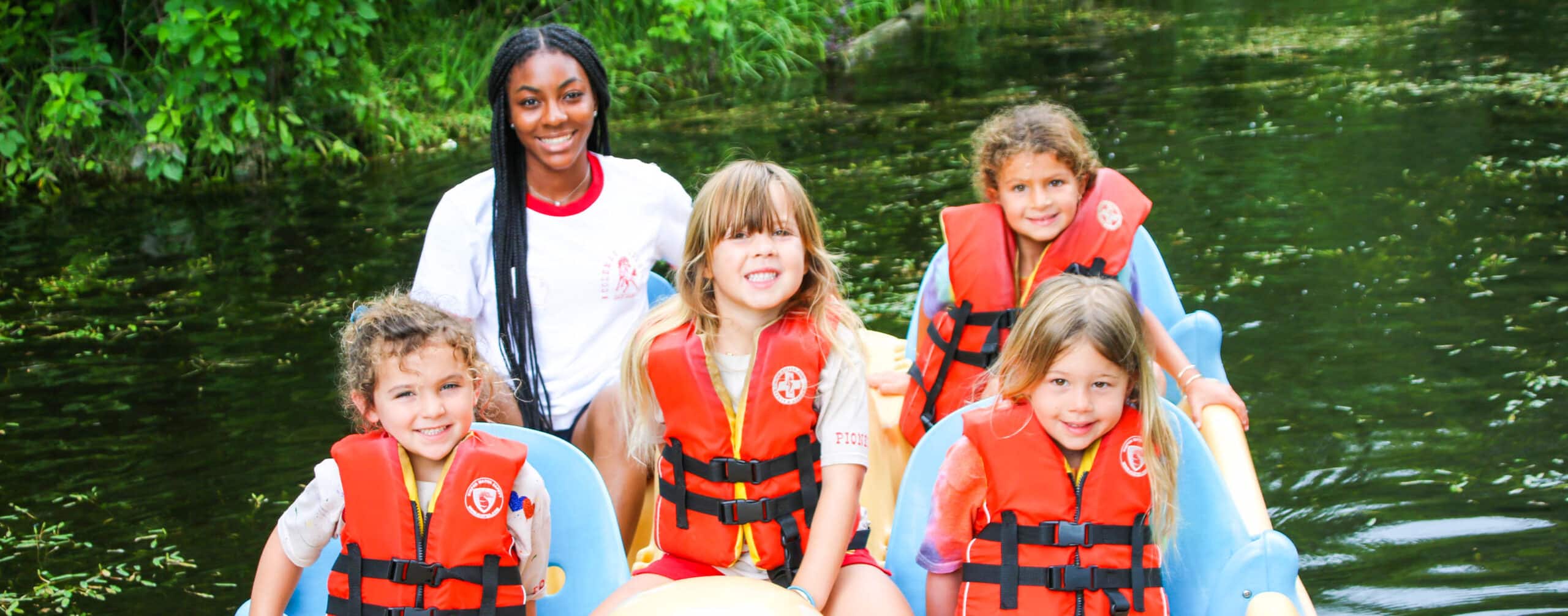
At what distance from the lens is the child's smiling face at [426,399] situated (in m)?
1.89

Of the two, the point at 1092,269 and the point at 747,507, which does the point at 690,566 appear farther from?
the point at 1092,269

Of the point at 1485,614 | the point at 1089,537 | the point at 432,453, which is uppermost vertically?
the point at 432,453

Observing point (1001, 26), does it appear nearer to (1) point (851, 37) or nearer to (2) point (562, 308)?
(1) point (851, 37)

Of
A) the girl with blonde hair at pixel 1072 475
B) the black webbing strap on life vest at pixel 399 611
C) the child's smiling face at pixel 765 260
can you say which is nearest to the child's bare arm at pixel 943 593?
the girl with blonde hair at pixel 1072 475

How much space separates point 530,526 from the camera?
1.99 m

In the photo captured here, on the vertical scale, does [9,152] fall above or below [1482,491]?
above

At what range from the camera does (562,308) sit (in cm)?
244

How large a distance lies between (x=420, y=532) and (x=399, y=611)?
0.11m

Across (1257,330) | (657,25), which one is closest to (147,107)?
(657,25)

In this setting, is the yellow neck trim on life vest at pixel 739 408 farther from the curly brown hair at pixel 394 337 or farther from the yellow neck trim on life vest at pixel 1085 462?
the yellow neck trim on life vest at pixel 1085 462

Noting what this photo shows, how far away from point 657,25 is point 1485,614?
24.5ft

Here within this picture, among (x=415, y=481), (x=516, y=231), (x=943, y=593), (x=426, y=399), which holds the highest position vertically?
(x=516, y=231)

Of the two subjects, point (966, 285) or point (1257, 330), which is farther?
point (1257, 330)

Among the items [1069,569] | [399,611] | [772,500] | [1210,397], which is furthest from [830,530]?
[1210,397]
